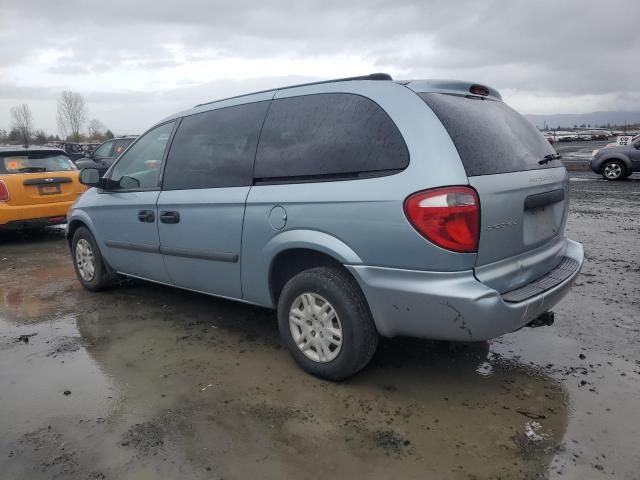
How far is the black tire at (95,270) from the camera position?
5082 millimetres

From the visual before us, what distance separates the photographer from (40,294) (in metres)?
5.34

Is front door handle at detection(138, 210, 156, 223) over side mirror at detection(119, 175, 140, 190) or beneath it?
beneath

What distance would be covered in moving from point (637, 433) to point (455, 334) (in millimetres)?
1037

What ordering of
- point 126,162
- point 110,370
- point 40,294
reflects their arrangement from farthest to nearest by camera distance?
point 40,294 → point 126,162 → point 110,370

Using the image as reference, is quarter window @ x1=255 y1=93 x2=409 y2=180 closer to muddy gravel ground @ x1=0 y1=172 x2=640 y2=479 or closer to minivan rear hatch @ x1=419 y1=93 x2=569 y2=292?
minivan rear hatch @ x1=419 y1=93 x2=569 y2=292

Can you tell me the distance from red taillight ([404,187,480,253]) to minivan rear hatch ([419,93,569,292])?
6 cm

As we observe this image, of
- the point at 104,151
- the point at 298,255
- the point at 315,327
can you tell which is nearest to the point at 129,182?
the point at 298,255

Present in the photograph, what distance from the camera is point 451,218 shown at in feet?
8.45

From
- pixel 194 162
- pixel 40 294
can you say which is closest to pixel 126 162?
pixel 194 162

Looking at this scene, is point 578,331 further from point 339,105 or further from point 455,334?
point 339,105

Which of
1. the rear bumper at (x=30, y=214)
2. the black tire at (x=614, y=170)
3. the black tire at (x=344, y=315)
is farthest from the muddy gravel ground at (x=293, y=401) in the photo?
the black tire at (x=614, y=170)

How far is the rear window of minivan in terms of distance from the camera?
2746mm

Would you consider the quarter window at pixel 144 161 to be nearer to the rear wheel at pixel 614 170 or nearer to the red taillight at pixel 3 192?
the red taillight at pixel 3 192

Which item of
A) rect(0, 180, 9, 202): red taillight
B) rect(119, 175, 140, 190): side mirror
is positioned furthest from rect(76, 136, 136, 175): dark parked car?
rect(119, 175, 140, 190): side mirror
